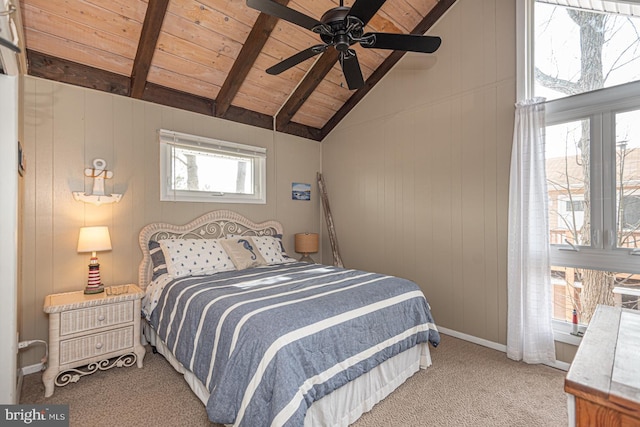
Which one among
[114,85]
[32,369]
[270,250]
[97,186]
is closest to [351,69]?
[270,250]

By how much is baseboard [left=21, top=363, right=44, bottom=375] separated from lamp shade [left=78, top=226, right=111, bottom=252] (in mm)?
1034

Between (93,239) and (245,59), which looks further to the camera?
(245,59)

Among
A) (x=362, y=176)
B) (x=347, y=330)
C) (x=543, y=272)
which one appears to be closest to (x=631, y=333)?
(x=347, y=330)

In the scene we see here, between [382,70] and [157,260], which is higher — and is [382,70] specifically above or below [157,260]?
above

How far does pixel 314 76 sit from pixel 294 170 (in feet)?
4.46

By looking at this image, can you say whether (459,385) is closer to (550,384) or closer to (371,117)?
(550,384)

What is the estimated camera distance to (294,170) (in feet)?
14.8

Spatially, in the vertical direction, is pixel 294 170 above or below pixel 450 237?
above

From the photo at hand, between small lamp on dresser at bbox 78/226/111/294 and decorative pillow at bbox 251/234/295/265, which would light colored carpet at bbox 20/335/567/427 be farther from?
decorative pillow at bbox 251/234/295/265

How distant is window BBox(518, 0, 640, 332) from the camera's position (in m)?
2.36

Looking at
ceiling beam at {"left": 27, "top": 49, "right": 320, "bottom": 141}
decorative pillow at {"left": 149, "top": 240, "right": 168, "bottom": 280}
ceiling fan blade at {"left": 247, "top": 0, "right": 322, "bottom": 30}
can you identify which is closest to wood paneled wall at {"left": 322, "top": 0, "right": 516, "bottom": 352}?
ceiling beam at {"left": 27, "top": 49, "right": 320, "bottom": 141}

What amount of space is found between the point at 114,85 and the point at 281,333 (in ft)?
9.75

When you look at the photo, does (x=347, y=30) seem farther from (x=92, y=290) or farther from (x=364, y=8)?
(x=92, y=290)

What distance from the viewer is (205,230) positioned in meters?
3.58
